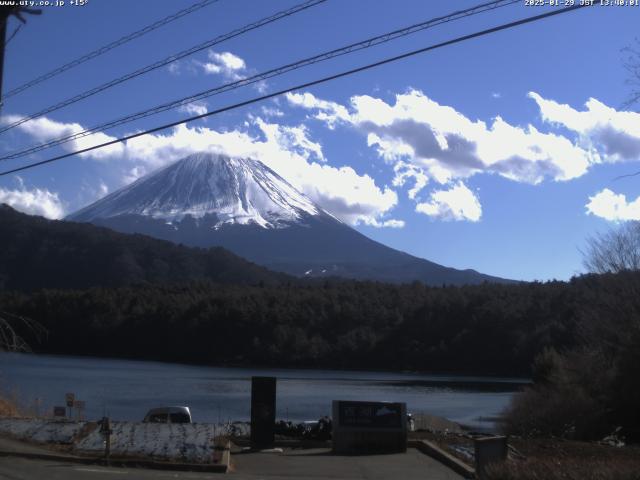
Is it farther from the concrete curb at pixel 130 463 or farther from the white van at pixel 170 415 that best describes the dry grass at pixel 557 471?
the white van at pixel 170 415

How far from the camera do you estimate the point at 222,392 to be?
187 ft

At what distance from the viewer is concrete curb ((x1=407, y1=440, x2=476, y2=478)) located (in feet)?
50.8

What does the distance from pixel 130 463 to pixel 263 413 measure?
3759 mm

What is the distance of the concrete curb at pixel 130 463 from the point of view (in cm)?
1494

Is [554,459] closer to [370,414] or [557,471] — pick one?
[557,471]

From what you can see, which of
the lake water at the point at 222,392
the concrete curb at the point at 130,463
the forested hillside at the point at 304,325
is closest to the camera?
the concrete curb at the point at 130,463

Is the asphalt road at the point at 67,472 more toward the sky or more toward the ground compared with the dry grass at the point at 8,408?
more toward the ground

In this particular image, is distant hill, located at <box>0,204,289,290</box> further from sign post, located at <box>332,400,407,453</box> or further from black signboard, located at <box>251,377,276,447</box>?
sign post, located at <box>332,400,407,453</box>

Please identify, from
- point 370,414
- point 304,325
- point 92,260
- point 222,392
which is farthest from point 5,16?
point 92,260

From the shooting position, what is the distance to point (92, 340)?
109 m

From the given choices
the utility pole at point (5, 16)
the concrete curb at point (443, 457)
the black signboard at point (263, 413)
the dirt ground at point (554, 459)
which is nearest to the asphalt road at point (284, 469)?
the concrete curb at point (443, 457)

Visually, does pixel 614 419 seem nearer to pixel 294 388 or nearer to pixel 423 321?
pixel 294 388

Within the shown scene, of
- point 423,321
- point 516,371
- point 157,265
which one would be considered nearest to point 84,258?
point 157,265

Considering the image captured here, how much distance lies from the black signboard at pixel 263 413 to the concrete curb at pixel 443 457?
10.9ft
